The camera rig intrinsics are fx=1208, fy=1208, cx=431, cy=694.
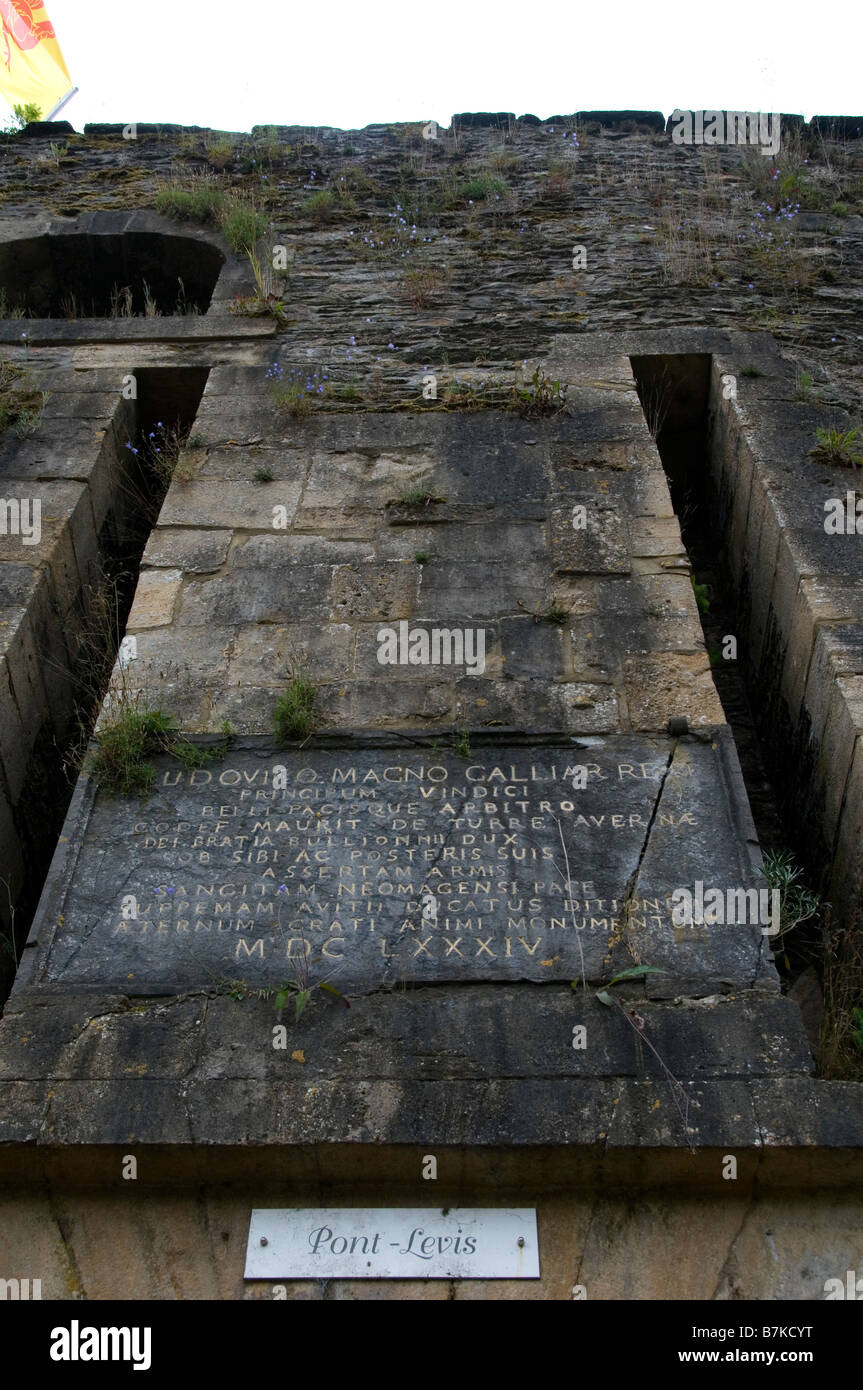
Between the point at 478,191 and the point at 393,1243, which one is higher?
the point at 478,191

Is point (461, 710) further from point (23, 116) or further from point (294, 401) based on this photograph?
point (23, 116)

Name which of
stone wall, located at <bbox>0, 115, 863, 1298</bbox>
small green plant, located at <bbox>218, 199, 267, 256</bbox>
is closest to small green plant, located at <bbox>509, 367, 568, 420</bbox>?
stone wall, located at <bbox>0, 115, 863, 1298</bbox>

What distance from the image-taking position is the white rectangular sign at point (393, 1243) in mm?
3410

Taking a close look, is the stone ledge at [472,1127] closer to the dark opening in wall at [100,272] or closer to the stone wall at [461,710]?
the stone wall at [461,710]

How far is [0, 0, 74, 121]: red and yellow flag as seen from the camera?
12092 mm

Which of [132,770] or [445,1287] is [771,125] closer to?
[132,770]

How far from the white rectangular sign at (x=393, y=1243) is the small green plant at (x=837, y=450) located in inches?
154

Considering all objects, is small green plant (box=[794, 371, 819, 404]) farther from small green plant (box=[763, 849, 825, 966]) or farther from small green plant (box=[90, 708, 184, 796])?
small green plant (box=[90, 708, 184, 796])

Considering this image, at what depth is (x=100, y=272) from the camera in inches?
354

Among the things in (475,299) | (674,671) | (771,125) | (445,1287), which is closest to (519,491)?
(674,671)

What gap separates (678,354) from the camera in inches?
270

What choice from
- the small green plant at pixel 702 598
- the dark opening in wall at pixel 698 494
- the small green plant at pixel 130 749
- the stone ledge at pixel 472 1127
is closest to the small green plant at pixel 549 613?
the small green plant at pixel 702 598

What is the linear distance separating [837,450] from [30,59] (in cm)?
1047

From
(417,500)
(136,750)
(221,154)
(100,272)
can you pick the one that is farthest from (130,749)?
(221,154)
